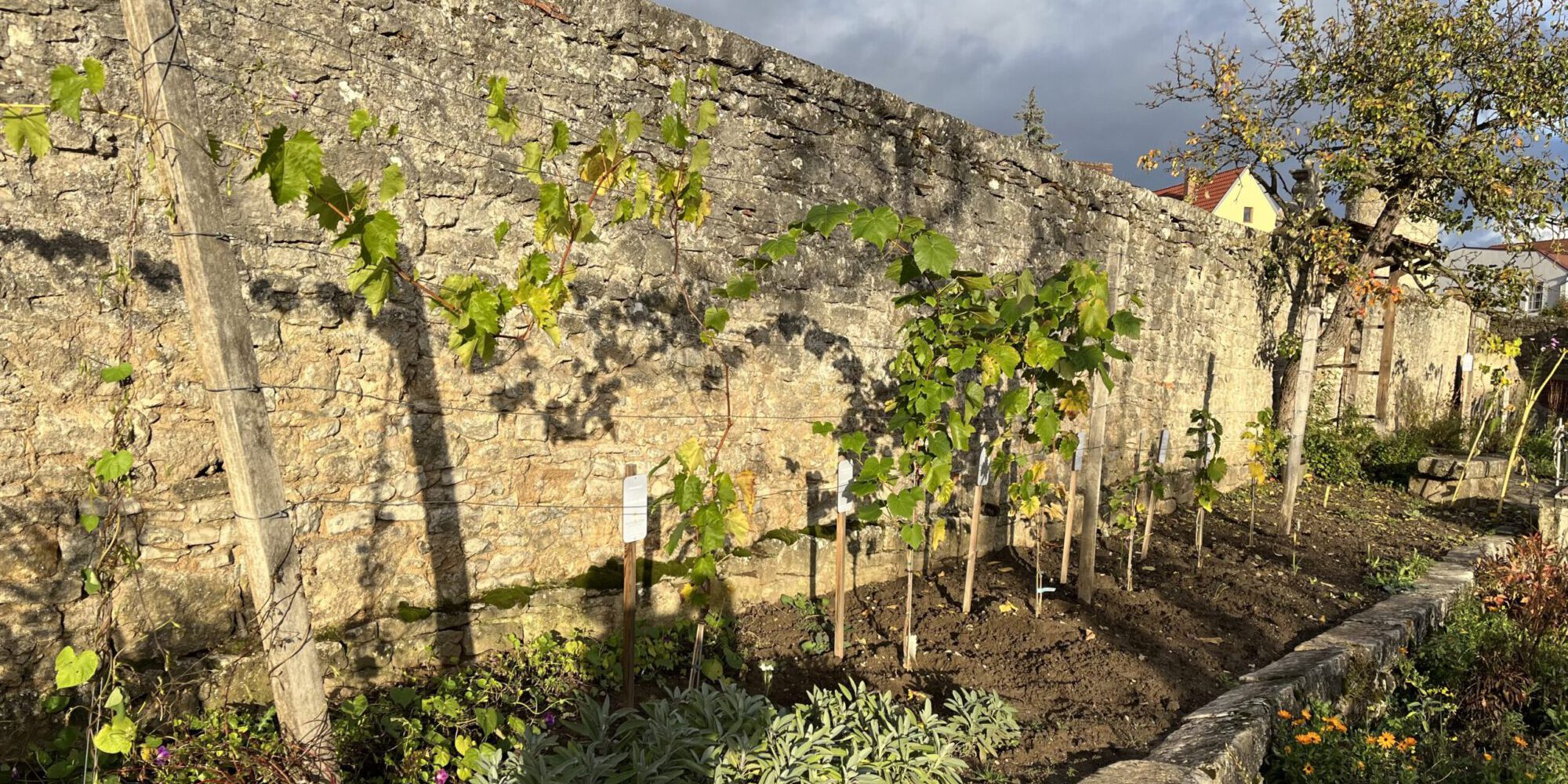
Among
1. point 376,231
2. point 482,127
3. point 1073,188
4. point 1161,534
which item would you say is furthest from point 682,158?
point 1161,534

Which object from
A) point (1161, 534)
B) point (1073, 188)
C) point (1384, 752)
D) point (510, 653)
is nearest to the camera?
point (1384, 752)

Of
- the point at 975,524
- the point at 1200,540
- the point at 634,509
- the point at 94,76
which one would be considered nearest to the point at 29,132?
the point at 94,76

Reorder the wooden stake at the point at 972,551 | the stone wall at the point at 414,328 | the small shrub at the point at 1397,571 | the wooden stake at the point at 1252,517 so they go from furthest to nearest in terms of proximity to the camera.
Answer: the wooden stake at the point at 1252,517 < the small shrub at the point at 1397,571 < the wooden stake at the point at 972,551 < the stone wall at the point at 414,328

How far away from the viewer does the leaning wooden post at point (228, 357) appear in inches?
71.8

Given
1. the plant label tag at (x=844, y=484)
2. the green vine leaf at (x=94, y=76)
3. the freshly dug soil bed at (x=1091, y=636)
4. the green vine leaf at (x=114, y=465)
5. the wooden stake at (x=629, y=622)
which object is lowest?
the freshly dug soil bed at (x=1091, y=636)

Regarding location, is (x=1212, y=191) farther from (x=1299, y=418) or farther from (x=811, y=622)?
(x=811, y=622)

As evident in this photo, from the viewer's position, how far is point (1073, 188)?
574 centimetres

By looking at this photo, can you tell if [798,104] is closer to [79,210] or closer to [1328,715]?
[79,210]

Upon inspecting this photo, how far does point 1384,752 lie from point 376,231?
3789 millimetres

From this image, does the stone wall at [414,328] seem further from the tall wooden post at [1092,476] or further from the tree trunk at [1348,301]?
the tree trunk at [1348,301]

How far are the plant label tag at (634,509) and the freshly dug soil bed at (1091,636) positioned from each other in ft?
3.26

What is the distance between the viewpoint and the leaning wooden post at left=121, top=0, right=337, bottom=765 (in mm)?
1824

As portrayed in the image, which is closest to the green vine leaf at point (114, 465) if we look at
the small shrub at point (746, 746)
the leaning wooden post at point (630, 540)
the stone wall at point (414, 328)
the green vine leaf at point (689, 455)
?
the stone wall at point (414, 328)

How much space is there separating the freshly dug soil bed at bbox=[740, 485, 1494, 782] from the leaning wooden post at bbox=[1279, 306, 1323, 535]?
1.56ft
